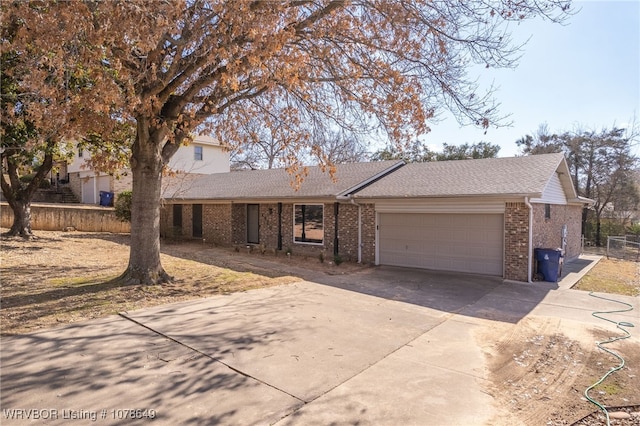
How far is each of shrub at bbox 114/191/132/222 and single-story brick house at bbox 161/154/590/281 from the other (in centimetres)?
383

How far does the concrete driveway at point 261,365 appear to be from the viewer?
3.53 metres

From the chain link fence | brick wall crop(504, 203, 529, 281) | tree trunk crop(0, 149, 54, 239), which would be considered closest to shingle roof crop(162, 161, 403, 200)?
brick wall crop(504, 203, 529, 281)

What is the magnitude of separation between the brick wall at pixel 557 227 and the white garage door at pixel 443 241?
118cm

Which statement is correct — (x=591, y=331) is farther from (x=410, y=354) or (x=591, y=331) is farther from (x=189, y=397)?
(x=189, y=397)

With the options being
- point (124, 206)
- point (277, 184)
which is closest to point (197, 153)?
point (124, 206)

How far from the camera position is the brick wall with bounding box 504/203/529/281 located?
10.4 metres

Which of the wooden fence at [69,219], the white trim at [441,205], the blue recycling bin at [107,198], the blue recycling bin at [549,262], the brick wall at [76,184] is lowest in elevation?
the blue recycling bin at [549,262]

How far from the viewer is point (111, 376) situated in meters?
4.10

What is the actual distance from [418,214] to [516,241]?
3.02 m

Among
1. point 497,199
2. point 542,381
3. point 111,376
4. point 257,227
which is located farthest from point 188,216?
point 542,381

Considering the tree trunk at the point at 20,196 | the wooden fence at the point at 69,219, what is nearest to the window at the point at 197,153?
the wooden fence at the point at 69,219

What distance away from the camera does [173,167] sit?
29.0 m

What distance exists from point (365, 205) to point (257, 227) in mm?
5874

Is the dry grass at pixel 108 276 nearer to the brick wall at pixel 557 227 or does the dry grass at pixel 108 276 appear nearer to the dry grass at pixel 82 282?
the dry grass at pixel 82 282
